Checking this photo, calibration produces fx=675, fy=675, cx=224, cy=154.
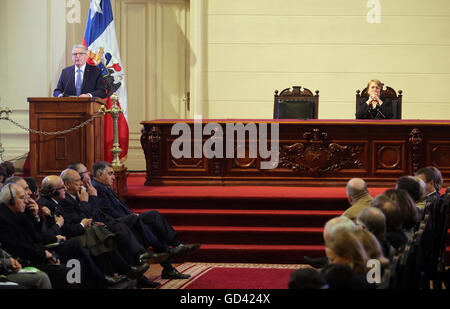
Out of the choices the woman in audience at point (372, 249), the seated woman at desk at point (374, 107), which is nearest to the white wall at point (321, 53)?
the seated woman at desk at point (374, 107)

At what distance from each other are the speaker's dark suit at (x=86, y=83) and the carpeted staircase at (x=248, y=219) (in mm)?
1409

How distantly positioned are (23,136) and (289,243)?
4320 millimetres

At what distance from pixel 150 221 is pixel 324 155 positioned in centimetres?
267

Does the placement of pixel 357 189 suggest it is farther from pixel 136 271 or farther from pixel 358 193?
pixel 136 271

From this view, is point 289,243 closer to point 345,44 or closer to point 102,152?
point 102,152

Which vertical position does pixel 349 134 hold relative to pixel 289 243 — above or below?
above

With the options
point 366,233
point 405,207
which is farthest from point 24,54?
point 366,233

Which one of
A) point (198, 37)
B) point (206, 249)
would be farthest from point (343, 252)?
point (198, 37)

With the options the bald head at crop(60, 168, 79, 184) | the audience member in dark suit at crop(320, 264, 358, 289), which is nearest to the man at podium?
the bald head at crop(60, 168, 79, 184)

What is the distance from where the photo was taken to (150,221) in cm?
575
